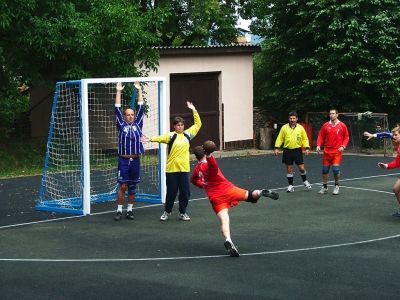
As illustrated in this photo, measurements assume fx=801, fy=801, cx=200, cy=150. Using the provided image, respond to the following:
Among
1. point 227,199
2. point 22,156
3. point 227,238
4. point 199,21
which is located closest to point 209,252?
point 227,238

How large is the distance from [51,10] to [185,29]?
12.9 metres

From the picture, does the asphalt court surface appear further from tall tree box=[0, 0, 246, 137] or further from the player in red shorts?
tall tree box=[0, 0, 246, 137]

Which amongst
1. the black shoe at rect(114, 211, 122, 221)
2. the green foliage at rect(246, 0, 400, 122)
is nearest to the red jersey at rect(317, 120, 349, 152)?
the black shoe at rect(114, 211, 122, 221)

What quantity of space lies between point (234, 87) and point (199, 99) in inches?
72.5

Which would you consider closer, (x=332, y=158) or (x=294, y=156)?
(x=332, y=158)

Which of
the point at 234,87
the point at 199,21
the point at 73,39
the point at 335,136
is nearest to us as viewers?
the point at 335,136

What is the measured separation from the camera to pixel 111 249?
38.5 feet

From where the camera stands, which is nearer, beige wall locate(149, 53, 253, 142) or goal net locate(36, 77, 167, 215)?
goal net locate(36, 77, 167, 215)

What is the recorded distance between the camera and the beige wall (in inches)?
1143

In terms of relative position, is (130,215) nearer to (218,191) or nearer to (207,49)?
(218,191)

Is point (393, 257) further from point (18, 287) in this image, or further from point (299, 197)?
point (299, 197)

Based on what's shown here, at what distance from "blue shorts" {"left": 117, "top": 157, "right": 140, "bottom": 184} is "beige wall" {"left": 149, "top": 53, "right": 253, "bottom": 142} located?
1409 cm

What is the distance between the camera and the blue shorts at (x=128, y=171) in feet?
47.9

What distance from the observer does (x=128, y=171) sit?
48.0 feet
